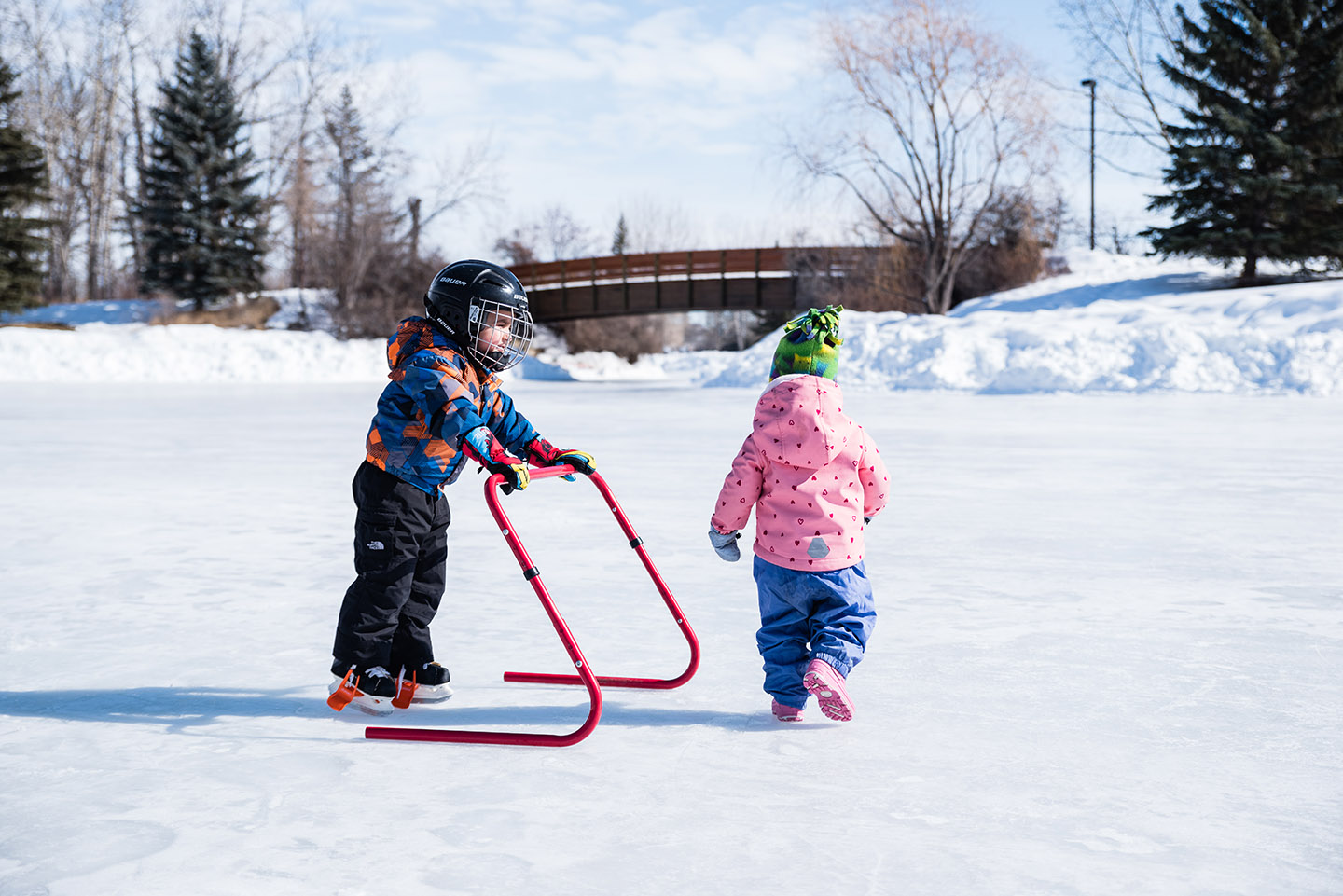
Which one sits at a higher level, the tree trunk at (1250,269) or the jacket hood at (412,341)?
the tree trunk at (1250,269)

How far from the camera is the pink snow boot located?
2.63 metres

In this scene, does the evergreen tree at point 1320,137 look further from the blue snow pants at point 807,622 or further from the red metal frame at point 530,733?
the red metal frame at point 530,733

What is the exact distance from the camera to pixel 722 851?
78.9 inches

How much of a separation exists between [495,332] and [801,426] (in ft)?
2.76

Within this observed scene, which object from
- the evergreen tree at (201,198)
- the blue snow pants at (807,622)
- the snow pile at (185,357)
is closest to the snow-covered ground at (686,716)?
the blue snow pants at (807,622)

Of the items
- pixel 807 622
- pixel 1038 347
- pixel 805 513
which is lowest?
pixel 807 622

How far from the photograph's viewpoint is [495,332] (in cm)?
282

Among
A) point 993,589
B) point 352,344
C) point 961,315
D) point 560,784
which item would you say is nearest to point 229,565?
point 560,784

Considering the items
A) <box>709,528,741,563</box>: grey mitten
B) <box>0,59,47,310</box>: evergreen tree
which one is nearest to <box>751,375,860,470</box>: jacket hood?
<box>709,528,741,563</box>: grey mitten

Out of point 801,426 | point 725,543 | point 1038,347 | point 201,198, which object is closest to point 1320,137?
point 1038,347

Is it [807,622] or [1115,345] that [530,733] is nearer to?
[807,622]

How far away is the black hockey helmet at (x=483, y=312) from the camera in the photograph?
2.81 meters

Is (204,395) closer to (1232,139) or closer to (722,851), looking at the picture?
(722,851)

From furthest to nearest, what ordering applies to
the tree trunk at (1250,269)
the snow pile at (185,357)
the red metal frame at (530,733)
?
the tree trunk at (1250,269) → the snow pile at (185,357) → the red metal frame at (530,733)
